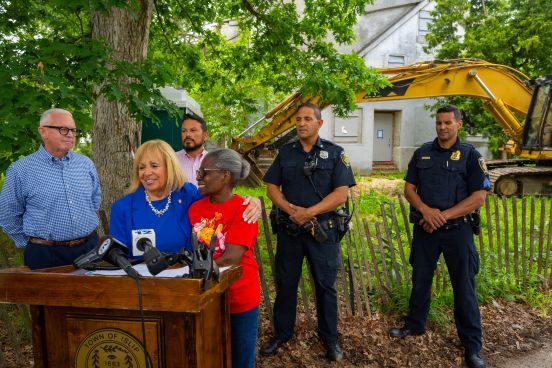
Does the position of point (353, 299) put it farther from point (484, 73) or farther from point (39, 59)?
point (484, 73)

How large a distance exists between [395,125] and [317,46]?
14.8m

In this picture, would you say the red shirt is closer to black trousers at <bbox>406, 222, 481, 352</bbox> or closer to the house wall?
black trousers at <bbox>406, 222, 481, 352</bbox>

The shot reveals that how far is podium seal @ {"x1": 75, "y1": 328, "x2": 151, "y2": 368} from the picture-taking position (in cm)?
172

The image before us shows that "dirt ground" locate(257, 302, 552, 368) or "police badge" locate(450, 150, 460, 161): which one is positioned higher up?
"police badge" locate(450, 150, 460, 161)

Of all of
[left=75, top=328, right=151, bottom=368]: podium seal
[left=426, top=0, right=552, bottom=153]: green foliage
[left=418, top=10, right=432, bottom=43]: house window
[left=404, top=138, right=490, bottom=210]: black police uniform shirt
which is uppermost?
[left=418, top=10, right=432, bottom=43]: house window

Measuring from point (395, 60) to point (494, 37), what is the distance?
232 inches

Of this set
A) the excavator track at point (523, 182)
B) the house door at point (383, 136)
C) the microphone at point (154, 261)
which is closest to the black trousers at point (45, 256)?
the microphone at point (154, 261)

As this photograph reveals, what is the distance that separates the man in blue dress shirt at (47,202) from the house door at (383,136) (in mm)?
18151

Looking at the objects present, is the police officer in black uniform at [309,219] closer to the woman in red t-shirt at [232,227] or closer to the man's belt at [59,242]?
the woman in red t-shirt at [232,227]

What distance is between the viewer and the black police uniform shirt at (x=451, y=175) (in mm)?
3594

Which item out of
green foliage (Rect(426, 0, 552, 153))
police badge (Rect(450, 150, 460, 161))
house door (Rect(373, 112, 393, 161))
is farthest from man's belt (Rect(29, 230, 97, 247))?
house door (Rect(373, 112, 393, 161))

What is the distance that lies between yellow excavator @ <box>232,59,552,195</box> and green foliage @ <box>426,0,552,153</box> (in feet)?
14.0

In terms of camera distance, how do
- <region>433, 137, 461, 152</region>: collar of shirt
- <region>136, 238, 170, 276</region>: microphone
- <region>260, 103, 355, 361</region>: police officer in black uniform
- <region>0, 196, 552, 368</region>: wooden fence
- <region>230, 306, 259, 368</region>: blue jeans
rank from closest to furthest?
<region>136, 238, 170, 276</region>: microphone, <region>230, 306, 259, 368</region>: blue jeans, <region>260, 103, 355, 361</region>: police officer in black uniform, <region>433, 137, 461, 152</region>: collar of shirt, <region>0, 196, 552, 368</region>: wooden fence

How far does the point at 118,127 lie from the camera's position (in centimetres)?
465
